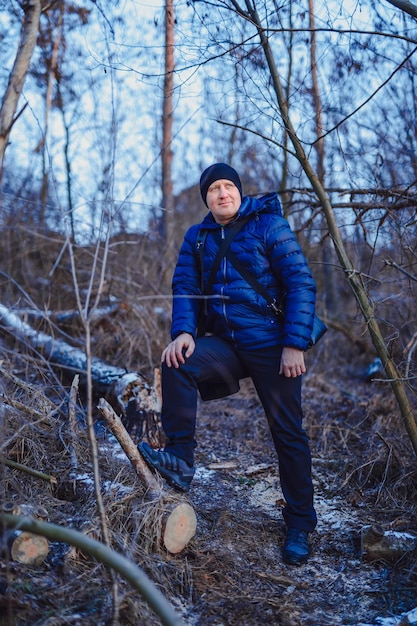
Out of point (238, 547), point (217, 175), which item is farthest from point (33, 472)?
point (217, 175)

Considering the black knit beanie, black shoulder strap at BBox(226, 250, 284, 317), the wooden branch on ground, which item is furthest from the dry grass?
the black knit beanie

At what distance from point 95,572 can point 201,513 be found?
1.07 metres

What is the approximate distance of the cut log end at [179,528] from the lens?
300 centimetres

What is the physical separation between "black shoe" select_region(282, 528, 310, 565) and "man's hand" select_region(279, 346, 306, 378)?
93 cm

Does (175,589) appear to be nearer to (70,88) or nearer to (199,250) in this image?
(199,250)

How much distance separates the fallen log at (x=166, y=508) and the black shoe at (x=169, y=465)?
0.07 meters

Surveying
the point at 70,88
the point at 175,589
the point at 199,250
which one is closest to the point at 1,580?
the point at 175,589

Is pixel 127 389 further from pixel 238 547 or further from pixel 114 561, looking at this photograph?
pixel 114 561

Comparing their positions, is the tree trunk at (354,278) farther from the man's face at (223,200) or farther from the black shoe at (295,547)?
the black shoe at (295,547)

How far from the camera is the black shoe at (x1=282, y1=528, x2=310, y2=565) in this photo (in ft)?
10.5

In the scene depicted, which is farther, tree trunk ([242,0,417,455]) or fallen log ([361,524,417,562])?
tree trunk ([242,0,417,455])

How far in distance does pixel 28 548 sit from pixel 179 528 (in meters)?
0.78

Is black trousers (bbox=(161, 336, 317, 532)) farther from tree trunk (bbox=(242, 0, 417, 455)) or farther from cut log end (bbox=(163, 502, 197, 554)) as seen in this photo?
tree trunk (bbox=(242, 0, 417, 455))

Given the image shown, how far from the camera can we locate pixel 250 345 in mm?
3328
